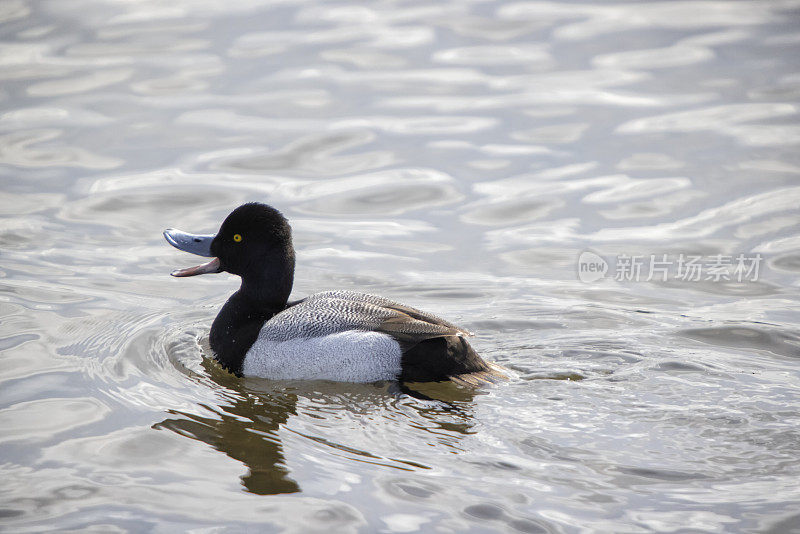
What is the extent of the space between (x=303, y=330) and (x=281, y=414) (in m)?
0.73

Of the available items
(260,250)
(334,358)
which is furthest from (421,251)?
(334,358)

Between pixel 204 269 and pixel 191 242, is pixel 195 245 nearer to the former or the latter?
pixel 191 242

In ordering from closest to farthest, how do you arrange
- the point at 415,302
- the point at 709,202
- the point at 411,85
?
the point at 415,302 → the point at 709,202 → the point at 411,85

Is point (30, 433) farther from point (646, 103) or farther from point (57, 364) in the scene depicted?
point (646, 103)

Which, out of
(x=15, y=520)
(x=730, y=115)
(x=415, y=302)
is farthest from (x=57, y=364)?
(x=730, y=115)

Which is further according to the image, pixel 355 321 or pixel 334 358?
pixel 355 321

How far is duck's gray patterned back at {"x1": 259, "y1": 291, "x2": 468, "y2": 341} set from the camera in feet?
21.6

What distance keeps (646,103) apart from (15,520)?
9.37m

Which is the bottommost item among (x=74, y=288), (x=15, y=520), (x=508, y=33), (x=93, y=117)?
(x=15, y=520)

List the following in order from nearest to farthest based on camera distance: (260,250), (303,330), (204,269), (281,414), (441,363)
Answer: (281,414) < (441,363) < (303,330) < (260,250) < (204,269)

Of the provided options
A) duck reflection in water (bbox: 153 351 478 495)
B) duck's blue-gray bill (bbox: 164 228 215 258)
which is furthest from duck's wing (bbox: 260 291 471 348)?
duck's blue-gray bill (bbox: 164 228 215 258)

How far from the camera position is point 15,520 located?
489 cm

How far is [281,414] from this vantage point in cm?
612

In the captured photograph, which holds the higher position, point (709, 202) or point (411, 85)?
point (411, 85)
